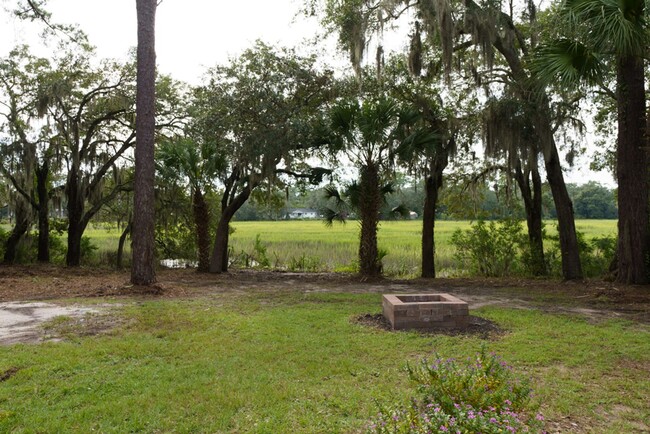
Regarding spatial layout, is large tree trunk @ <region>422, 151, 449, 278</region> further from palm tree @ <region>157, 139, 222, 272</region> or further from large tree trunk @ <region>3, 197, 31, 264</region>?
large tree trunk @ <region>3, 197, 31, 264</region>

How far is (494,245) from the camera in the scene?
13133 mm

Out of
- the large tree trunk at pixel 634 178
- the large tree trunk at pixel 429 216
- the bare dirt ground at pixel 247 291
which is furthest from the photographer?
the large tree trunk at pixel 429 216

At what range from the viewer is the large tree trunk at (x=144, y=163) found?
8547mm

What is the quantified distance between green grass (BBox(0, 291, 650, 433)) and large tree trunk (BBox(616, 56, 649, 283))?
362 cm

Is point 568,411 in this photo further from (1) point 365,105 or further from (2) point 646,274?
(1) point 365,105

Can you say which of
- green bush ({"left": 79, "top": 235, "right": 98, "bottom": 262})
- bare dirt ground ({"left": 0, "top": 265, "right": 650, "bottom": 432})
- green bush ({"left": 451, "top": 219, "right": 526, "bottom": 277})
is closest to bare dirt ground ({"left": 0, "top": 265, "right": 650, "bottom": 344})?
bare dirt ground ({"left": 0, "top": 265, "right": 650, "bottom": 432})

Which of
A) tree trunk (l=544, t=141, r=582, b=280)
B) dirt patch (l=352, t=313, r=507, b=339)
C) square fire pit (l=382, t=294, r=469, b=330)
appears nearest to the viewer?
dirt patch (l=352, t=313, r=507, b=339)

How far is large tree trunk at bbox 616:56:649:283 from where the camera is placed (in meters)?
8.46

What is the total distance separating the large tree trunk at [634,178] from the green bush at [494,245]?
4295 millimetres

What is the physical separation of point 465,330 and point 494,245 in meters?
8.53

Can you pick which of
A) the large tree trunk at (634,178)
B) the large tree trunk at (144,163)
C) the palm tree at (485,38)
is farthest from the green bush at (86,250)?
the large tree trunk at (634,178)

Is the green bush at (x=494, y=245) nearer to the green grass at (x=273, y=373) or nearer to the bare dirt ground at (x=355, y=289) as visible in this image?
the bare dirt ground at (x=355, y=289)

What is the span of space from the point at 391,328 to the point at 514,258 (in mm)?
9097

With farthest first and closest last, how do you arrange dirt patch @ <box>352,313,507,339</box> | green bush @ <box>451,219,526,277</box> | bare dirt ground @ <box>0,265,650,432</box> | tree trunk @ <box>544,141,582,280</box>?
1. green bush @ <box>451,219,526,277</box>
2. tree trunk @ <box>544,141,582,280</box>
3. bare dirt ground @ <box>0,265,650,432</box>
4. dirt patch @ <box>352,313,507,339</box>
